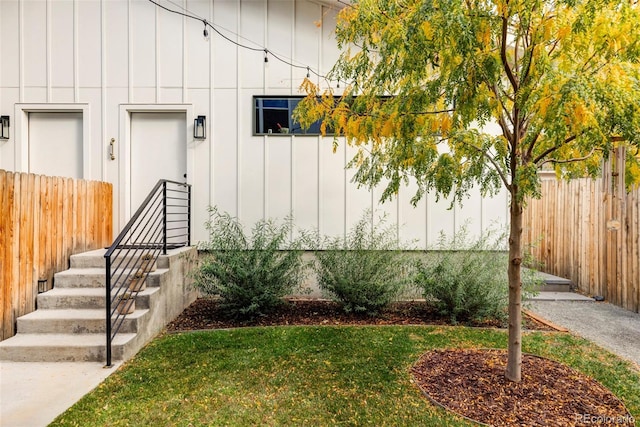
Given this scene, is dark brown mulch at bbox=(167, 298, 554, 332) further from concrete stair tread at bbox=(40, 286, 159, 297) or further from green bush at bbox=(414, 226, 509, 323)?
concrete stair tread at bbox=(40, 286, 159, 297)

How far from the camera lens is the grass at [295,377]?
232cm

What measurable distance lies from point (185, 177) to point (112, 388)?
3316 mm

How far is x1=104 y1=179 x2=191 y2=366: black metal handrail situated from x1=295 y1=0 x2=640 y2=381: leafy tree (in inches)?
91.2

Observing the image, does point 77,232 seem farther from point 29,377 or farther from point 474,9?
point 474,9

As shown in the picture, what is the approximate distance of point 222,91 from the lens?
524 cm

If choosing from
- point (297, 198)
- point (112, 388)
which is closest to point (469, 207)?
point (297, 198)

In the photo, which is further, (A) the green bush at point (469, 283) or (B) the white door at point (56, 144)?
(B) the white door at point (56, 144)

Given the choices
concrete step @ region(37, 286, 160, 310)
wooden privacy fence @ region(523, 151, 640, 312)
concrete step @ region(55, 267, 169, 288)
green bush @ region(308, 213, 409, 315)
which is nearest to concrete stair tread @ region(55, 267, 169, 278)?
concrete step @ region(55, 267, 169, 288)

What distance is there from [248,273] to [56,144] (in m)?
3.93

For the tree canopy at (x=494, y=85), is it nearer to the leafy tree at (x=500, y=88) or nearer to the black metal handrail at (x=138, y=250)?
the leafy tree at (x=500, y=88)

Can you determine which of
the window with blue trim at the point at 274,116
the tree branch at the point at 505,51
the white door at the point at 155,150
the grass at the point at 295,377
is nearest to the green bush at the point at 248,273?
the grass at the point at 295,377

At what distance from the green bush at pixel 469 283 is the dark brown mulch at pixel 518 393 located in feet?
3.59

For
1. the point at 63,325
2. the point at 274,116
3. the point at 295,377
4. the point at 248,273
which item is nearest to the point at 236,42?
the point at 274,116

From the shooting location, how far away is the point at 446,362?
10.0ft
